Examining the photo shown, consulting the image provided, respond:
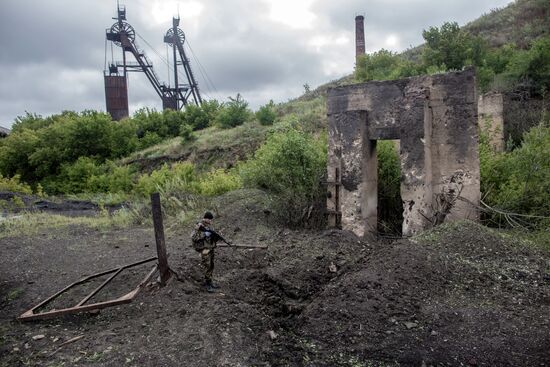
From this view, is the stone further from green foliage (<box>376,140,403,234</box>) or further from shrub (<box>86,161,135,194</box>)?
shrub (<box>86,161,135,194</box>)

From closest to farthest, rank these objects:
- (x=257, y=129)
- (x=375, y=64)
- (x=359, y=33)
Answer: (x=257, y=129) < (x=375, y=64) < (x=359, y=33)

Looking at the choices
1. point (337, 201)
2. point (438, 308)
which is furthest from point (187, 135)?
point (438, 308)

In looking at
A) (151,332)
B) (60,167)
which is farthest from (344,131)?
(60,167)

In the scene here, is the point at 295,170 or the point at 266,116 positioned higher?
the point at 266,116

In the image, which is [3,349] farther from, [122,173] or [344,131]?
[122,173]

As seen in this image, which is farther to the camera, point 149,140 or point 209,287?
point 149,140

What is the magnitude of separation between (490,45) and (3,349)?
30.1 m

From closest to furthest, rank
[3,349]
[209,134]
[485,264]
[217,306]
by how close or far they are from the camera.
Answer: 1. [3,349]
2. [217,306]
3. [485,264]
4. [209,134]

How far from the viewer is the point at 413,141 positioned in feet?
27.5

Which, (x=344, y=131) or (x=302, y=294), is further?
(x=344, y=131)

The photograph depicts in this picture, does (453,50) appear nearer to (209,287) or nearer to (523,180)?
(523,180)

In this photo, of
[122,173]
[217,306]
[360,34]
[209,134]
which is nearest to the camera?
[217,306]

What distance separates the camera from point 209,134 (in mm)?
26766

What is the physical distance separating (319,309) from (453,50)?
20.3m
